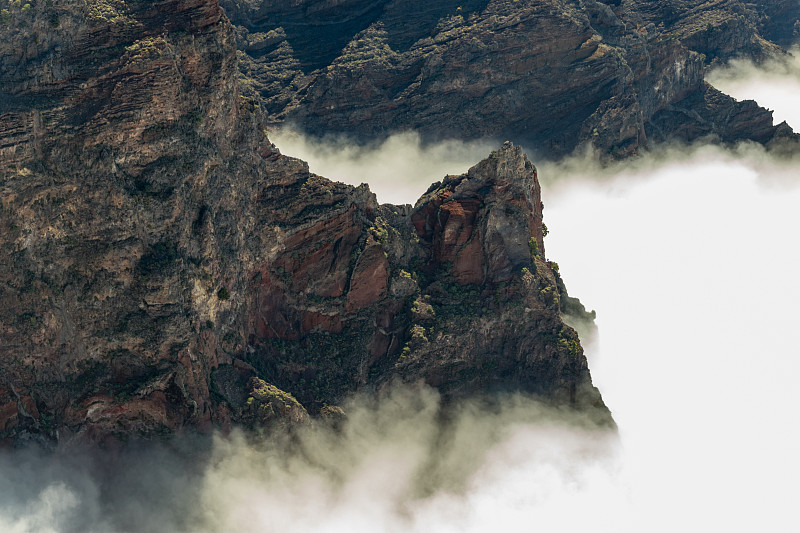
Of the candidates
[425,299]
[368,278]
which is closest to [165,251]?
[368,278]

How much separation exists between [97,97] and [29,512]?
4520cm

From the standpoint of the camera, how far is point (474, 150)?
7869 inches

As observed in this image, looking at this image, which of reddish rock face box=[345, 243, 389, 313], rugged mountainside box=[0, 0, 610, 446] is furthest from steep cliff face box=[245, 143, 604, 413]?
rugged mountainside box=[0, 0, 610, 446]

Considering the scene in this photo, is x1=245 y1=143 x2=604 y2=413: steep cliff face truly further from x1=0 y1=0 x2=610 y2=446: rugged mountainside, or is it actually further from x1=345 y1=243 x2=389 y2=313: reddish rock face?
x1=0 y1=0 x2=610 y2=446: rugged mountainside

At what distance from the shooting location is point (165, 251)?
112 metres

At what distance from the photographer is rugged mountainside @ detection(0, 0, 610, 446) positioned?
10831 cm

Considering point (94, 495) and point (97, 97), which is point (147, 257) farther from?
point (94, 495)

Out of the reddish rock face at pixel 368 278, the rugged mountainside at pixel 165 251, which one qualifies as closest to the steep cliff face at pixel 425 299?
the reddish rock face at pixel 368 278

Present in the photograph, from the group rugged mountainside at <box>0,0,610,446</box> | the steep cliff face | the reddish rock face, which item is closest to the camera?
rugged mountainside at <box>0,0,610,446</box>

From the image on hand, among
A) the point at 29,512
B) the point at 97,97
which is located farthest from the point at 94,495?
the point at 97,97

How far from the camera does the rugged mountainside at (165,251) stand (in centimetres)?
10831

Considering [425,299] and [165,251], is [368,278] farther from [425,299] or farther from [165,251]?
[165,251]

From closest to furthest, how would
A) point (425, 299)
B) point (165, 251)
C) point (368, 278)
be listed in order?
point (165, 251) < point (368, 278) < point (425, 299)

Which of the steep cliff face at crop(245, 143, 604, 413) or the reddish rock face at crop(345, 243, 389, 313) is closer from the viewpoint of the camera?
the steep cliff face at crop(245, 143, 604, 413)
